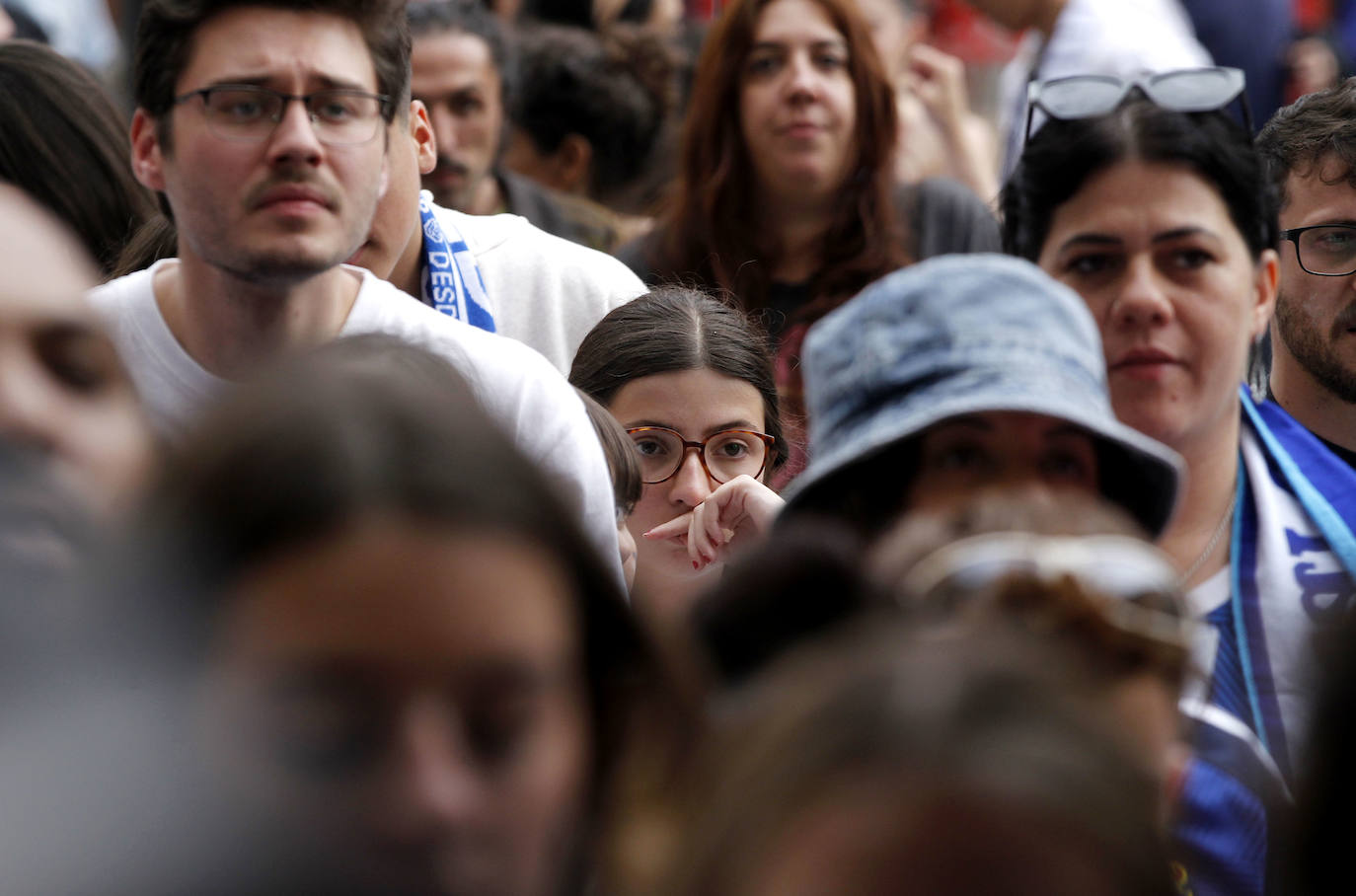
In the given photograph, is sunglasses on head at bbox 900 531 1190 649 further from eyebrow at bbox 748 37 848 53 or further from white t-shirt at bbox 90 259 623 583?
eyebrow at bbox 748 37 848 53

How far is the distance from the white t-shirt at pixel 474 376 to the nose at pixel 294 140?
23cm

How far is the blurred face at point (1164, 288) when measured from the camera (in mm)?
2338

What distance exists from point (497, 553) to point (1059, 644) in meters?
0.39

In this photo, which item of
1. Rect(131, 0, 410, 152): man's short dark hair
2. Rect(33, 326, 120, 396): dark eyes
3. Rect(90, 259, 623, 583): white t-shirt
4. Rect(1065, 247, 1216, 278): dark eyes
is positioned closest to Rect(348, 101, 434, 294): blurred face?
Rect(131, 0, 410, 152): man's short dark hair

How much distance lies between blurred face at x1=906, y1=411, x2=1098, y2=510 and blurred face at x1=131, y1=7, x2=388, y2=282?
Answer: 4.05 feet

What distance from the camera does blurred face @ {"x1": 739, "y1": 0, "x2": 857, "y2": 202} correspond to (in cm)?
408

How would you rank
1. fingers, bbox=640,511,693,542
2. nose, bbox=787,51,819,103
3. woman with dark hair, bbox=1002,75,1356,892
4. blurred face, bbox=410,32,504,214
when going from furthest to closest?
blurred face, bbox=410,32,504,214, nose, bbox=787,51,819,103, fingers, bbox=640,511,693,542, woman with dark hair, bbox=1002,75,1356,892

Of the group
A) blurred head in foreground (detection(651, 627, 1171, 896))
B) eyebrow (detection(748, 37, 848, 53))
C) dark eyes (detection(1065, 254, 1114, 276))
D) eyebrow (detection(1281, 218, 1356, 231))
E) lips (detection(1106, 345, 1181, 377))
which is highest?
blurred head in foreground (detection(651, 627, 1171, 896))

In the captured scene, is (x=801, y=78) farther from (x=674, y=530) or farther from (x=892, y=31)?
(x=892, y=31)

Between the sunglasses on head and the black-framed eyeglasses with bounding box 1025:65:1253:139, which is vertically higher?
the black-framed eyeglasses with bounding box 1025:65:1253:139

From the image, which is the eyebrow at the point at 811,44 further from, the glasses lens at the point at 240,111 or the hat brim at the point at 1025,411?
the hat brim at the point at 1025,411

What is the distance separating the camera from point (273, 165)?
8.54 ft

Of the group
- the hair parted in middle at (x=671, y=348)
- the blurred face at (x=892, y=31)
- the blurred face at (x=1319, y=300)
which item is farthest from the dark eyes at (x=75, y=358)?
the blurred face at (x=892, y=31)

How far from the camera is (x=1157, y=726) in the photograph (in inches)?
49.1
